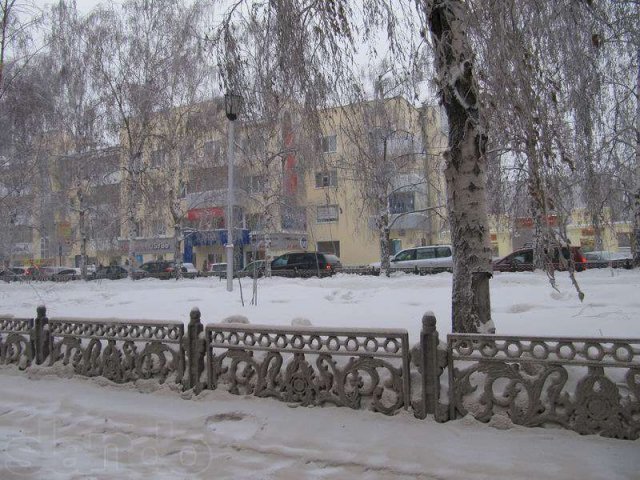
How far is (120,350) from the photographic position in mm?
6188

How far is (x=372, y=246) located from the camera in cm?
4112

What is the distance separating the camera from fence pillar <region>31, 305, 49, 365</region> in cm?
684

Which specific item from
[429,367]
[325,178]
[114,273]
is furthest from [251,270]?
[429,367]

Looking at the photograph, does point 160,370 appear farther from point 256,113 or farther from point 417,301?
point 417,301

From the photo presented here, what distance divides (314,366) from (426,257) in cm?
2021

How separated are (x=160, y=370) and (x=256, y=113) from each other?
3.49 m

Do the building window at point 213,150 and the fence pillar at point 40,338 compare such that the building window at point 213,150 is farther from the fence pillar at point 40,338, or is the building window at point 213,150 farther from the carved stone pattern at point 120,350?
the carved stone pattern at point 120,350

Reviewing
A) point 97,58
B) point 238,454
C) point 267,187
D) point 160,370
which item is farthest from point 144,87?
point 238,454

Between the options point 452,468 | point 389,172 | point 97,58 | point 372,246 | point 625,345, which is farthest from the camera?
point 372,246

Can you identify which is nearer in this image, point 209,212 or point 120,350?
point 120,350

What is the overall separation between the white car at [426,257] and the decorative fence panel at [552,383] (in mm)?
19396

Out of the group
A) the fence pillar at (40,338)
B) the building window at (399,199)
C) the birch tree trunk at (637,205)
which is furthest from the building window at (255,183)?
the fence pillar at (40,338)

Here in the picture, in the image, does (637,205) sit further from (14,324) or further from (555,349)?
(14,324)

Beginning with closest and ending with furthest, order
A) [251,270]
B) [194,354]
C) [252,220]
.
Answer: [194,354]
[251,270]
[252,220]
